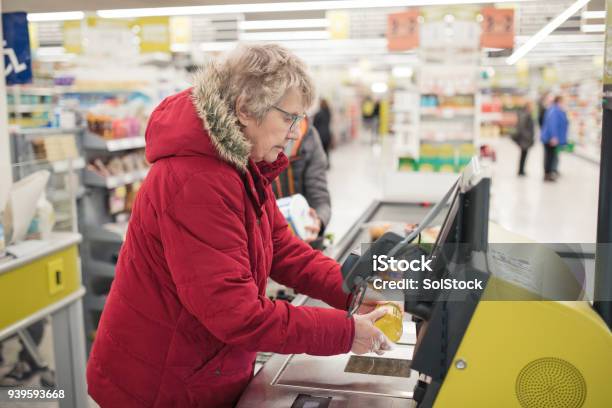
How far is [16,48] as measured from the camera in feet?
10.2

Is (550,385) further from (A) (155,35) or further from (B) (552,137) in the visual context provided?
(B) (552,137)

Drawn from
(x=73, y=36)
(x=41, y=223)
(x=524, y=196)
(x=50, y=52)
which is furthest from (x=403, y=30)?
(x=50, y=52)

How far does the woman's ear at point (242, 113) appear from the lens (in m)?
1.38

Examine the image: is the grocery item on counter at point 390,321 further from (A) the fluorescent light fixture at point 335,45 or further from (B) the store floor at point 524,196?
(A) the fluorescent light fixture at point 335,45

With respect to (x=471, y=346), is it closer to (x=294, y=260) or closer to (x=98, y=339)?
(x=294, y=260)

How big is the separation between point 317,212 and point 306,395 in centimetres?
177

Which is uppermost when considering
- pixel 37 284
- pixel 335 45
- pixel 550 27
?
pixel 335 45

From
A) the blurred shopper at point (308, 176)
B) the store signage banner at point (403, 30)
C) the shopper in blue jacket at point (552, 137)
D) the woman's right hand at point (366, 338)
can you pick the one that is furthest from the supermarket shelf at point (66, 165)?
the shopper in blue jacket at point (552, 137)

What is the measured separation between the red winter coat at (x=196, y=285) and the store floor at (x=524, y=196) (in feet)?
14.2

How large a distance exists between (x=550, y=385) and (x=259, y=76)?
861 mm

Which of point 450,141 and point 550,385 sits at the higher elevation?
point 550,385

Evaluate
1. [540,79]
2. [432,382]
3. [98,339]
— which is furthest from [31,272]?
[540,79]

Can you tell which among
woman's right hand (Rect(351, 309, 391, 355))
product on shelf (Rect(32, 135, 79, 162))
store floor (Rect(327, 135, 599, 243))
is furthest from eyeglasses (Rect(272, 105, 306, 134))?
store floor (Rect(327, 135, 599, 243))

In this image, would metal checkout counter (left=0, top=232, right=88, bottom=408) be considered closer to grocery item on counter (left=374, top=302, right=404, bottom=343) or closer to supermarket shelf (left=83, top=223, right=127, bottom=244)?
supermarket shelf (left=83, top=223, right=127, bottom=244)
